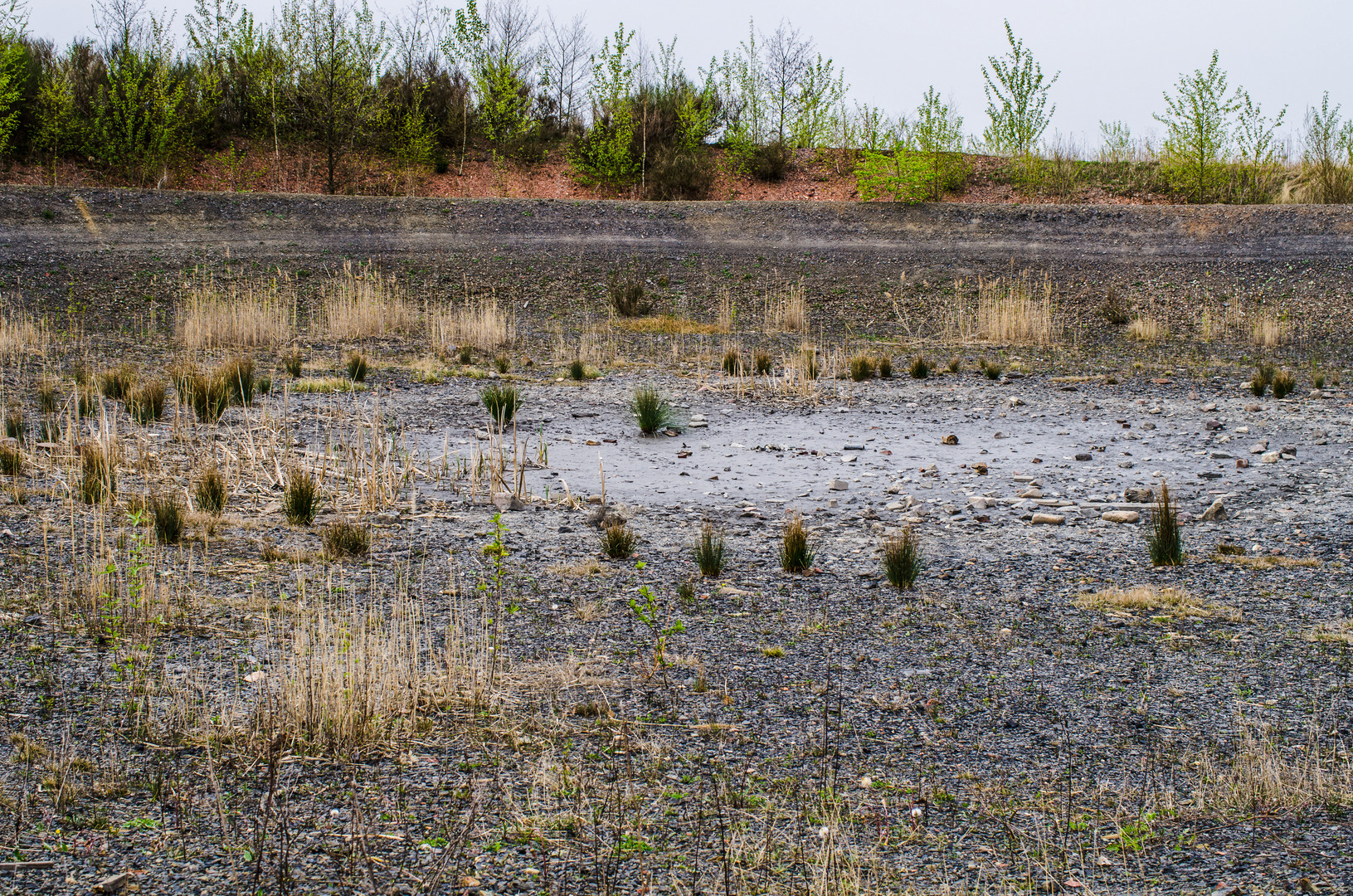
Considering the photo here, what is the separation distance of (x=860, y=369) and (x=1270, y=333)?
7308 millimetres

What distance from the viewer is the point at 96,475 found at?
6418 millimetres

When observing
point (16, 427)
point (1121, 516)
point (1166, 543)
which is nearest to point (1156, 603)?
point (1166, 543)

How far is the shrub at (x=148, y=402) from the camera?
9070 millimetres

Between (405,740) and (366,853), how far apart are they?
29.9 inches

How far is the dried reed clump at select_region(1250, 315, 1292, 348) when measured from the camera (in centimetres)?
1570

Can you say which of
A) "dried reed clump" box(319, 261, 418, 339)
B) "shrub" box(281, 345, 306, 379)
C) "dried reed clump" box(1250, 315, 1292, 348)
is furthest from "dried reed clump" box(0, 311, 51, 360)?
"dried reed clump" box(1250, 315, 1292, 348)

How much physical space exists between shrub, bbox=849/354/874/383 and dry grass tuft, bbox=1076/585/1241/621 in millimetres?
8211

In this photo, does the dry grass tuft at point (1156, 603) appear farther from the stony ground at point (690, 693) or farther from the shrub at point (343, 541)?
the shrub at point (343, 541)

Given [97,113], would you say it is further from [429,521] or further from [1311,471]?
[1311,471]

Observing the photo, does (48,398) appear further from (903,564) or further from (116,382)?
(903,564)

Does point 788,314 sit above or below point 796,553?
above

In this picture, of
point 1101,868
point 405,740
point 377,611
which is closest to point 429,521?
point 377,611

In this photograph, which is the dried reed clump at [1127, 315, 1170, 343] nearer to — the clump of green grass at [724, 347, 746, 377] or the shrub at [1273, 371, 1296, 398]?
the shrub at [1273, 371, 1296, 398]

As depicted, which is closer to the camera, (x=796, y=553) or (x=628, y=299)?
(x=796, y=553)
